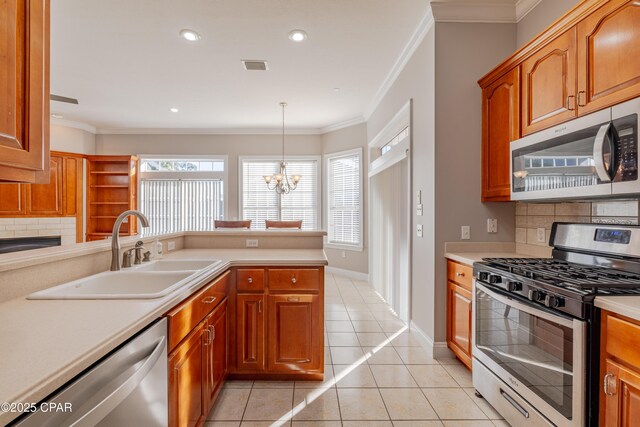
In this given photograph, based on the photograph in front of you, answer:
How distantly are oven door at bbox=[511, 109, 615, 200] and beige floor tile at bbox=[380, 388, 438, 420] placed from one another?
153cm

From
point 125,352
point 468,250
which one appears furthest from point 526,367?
point 125,352

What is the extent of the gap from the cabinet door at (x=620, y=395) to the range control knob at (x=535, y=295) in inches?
13.4

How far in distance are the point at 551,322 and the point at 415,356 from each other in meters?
1.45

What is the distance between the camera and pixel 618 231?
1.74m

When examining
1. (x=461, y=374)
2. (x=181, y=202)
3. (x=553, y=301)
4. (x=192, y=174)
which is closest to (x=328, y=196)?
(x=192, y=174)

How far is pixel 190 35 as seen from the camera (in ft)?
10.00

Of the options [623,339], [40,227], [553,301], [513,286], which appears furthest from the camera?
[40,227]

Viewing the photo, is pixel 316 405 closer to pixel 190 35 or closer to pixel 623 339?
pixel 623 339

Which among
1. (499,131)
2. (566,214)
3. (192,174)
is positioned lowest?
(566,214)

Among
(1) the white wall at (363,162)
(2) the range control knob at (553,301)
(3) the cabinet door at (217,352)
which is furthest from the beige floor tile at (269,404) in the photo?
(1) the white wall at (363,162)

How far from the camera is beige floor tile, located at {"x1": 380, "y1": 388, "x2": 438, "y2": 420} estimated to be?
1.95 metres

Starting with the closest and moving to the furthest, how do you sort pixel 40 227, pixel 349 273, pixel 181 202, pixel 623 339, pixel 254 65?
pixel 623 339, pixel 254 65, pixel 40 227, pixel 349 273, pixel 181 202

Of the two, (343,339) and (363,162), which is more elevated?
(363,162)

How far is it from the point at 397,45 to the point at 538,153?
1.89 metres
